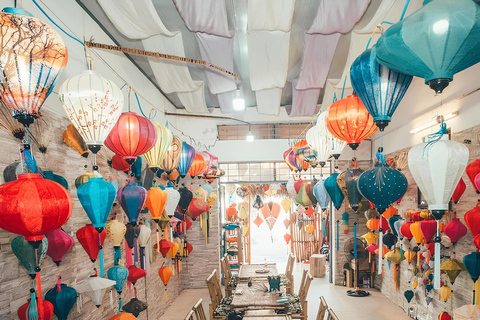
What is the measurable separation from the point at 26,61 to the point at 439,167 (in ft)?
7.41

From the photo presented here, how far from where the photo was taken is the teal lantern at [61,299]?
7.80ft

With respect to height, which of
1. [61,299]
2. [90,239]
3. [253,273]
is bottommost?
[253,273]

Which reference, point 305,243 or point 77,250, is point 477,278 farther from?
point 305,243

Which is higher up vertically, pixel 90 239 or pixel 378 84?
pixel 378 84

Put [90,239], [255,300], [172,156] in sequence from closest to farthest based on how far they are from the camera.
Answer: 1. [90,239]
2. [172,156]
3. [255,300]

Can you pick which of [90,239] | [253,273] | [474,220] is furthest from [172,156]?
[253,273]

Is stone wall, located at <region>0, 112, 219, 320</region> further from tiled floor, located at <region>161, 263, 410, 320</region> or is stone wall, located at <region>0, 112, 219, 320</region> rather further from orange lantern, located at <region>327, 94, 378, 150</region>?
orange lantern, located at <region>327, 94, 378, 150</region>

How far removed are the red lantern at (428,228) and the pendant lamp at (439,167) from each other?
2.13 metres

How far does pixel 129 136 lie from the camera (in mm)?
2338

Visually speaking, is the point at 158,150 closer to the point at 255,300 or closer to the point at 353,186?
the point at 353,186

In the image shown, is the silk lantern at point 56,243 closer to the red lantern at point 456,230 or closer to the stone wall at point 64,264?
the stone wall at point 64,264

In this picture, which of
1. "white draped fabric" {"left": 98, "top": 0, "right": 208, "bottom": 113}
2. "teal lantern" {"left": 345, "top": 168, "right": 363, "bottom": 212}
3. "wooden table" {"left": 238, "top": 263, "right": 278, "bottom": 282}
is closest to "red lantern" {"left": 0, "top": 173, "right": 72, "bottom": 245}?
"white draped fabric" {"left": 98, "top": 0, "right": 208, "bottom": 113}

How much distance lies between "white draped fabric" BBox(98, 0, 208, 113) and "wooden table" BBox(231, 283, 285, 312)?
352 cm

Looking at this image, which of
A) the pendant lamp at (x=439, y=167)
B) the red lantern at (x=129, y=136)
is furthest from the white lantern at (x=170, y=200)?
the pendant lamp at (x=439, y=167)
